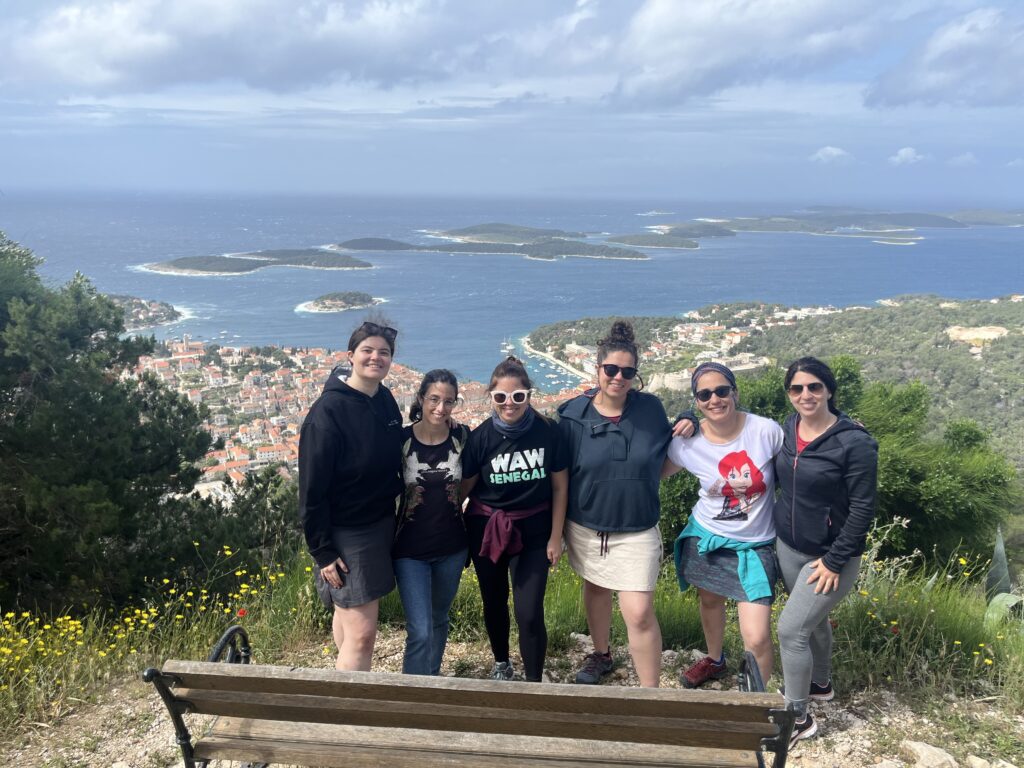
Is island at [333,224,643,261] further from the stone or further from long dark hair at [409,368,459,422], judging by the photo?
the stone

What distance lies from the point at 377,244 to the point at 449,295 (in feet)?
129

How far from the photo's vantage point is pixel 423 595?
2756 millimetres

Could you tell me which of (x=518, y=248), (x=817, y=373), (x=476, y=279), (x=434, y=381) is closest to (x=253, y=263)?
(x=476, y=279)

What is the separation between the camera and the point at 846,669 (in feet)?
10.0

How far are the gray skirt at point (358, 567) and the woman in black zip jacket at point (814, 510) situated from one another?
→ 1502 mm

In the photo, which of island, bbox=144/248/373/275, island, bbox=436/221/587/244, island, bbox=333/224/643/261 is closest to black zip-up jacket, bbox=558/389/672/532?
island, bbox=144/248/373/275

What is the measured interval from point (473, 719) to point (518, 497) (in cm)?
99

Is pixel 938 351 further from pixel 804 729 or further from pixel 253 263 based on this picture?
pixel 253 263

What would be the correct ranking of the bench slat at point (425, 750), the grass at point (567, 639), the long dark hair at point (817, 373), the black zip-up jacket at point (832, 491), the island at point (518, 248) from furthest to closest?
the island at point (518, 248)
the grass at point (567, 639)
the long dark hair at point (817, 373)
the black zip-up jacket at point (832, 491)
the bench slat at point (425, 750)

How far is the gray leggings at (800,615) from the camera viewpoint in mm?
2545

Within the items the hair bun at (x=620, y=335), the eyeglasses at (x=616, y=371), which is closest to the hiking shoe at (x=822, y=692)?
the eyeglasses at (x=616, y=371)

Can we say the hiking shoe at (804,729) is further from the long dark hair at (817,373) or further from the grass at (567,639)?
the long dark hair at (817,373)

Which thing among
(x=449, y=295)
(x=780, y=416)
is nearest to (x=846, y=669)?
(x=780, y=416)

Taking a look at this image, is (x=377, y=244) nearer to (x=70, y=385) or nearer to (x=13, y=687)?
(x=70, y=385)
